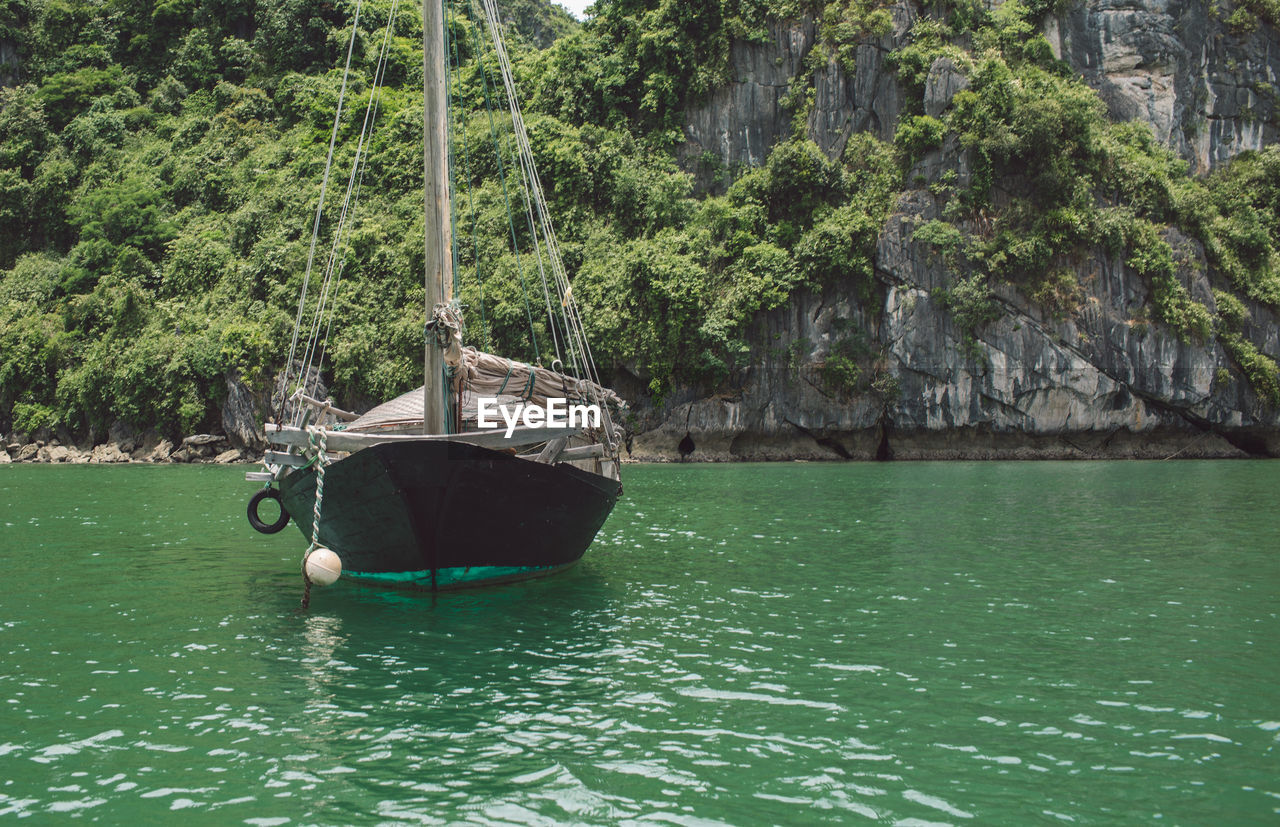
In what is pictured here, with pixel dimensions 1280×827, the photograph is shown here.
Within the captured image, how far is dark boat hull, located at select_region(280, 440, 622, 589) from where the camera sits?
10.5 m

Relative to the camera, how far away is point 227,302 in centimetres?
4816

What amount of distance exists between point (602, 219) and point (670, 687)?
4089 cm

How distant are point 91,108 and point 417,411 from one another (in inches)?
2402

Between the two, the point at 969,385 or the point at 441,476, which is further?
the point at 969,385

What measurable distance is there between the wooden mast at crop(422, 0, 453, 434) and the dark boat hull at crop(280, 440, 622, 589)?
87cm

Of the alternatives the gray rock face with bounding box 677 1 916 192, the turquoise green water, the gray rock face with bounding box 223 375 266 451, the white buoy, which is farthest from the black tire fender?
the gray rock face with bounding box 677 1 916 192

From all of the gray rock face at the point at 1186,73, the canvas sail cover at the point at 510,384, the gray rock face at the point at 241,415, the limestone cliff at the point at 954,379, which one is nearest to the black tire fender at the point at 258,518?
the canvas sail cover at the point at 510,384

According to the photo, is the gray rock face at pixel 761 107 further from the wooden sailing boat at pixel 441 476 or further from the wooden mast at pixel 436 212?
the wooden mast at pixel 436 212

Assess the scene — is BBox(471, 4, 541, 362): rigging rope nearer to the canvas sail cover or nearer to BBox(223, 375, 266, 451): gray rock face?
the canvas sail cover

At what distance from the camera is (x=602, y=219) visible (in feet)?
153

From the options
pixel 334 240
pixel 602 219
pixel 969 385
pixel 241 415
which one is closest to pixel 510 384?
pixel 334 240

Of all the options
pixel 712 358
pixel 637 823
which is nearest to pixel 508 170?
pixel 712 358

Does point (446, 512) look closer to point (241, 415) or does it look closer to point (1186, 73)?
point (241, 415)

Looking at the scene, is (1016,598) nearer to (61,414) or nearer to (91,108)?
(61,414)
